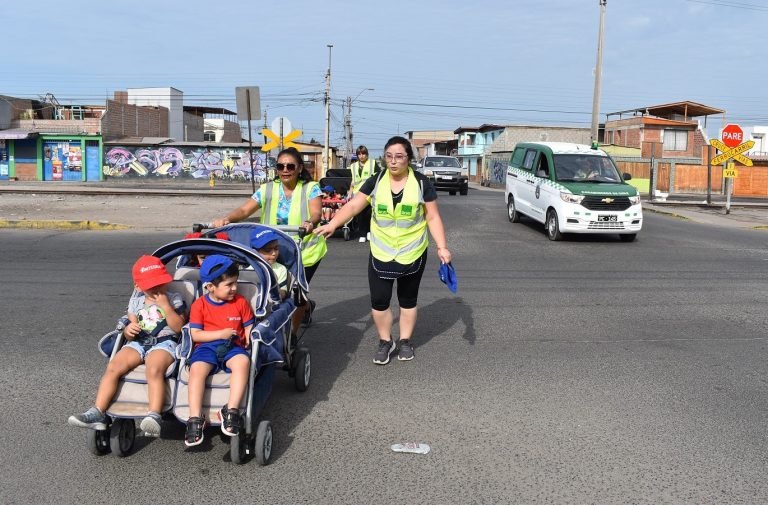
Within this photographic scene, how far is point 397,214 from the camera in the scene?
5668 mm

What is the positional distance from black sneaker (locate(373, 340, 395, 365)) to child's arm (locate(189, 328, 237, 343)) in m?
1.99

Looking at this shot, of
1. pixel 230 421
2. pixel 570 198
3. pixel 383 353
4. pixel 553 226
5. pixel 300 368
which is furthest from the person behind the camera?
pixel 553 226

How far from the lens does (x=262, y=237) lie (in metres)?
5.13

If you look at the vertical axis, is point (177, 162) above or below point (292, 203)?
above

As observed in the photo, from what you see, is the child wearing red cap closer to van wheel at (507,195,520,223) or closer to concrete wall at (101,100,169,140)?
van wheel at (507,195,520,223)

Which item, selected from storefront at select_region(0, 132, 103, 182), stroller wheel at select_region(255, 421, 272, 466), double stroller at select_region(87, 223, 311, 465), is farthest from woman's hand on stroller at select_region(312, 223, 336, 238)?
storefront at select_region(0, 132, 103, 182)

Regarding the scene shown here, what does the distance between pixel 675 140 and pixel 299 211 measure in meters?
55.4

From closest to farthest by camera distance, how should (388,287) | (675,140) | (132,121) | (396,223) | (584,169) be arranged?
(396,223) < (388,287) < (584,169) < (132,121) < (675,140)

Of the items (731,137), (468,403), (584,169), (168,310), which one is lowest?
(468,403)

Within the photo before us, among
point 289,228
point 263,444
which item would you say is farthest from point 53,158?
point 263,444

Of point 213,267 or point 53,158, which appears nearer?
point 213,267

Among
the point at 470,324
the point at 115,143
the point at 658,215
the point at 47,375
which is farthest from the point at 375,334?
the point at 115,143

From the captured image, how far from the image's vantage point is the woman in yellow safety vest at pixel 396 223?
5645 millimetres

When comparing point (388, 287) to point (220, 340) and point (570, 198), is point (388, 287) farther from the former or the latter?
point (570, 198)
